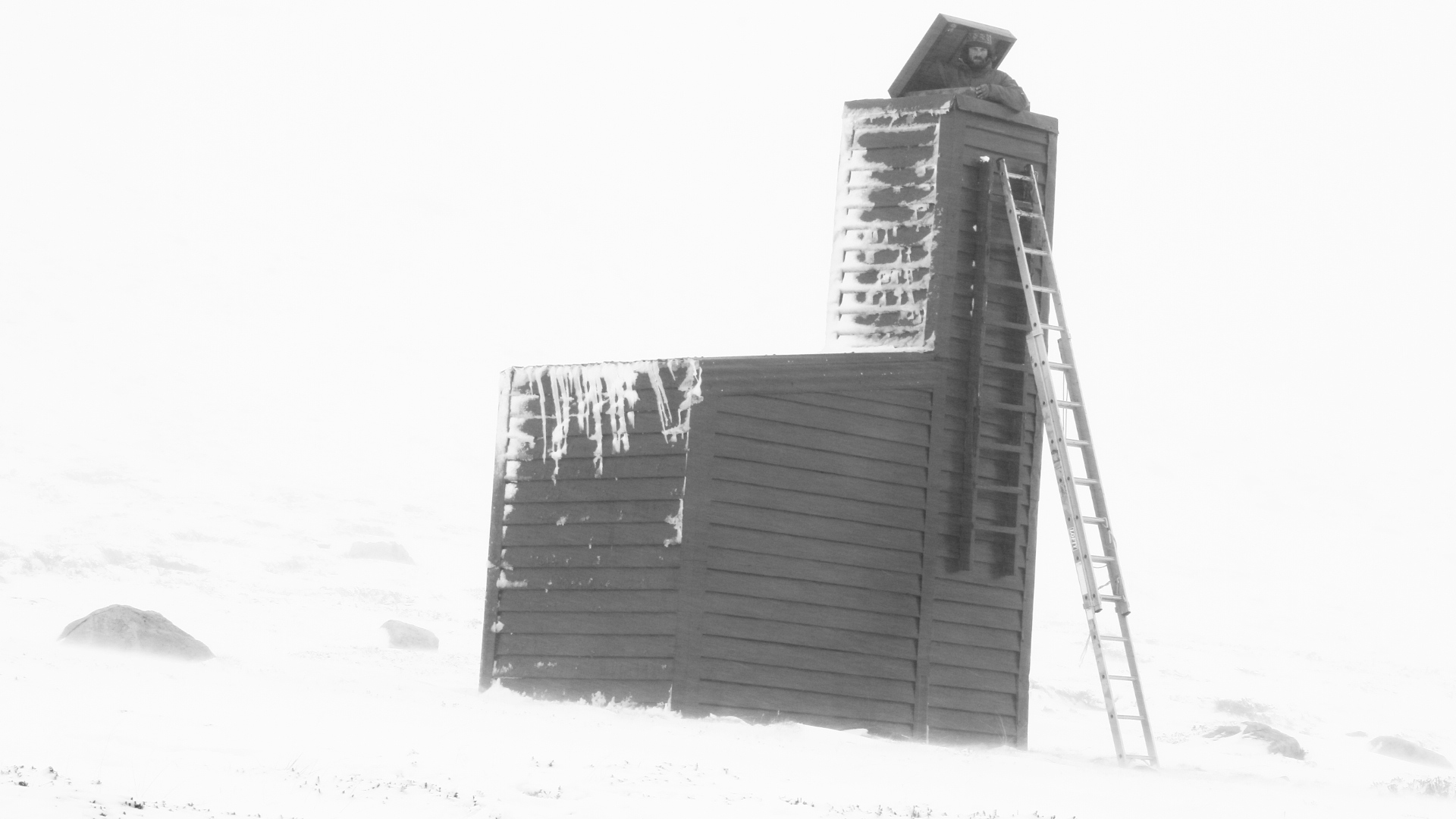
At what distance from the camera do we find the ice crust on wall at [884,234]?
48.6 ft

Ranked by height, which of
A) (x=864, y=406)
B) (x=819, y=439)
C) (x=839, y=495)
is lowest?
(x=839, y=495)

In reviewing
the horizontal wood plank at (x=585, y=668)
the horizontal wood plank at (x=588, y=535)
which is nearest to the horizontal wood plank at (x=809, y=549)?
the horizontal wood plank at (x=588, y=535)

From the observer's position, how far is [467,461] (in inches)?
2167

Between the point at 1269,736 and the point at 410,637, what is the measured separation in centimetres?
1287

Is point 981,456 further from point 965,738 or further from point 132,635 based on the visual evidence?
point 132,635

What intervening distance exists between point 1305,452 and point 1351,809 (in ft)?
198

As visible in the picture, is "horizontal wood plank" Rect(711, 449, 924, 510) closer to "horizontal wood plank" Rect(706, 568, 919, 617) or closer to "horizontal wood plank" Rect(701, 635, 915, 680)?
"horizontal wood plank" Rect(706, 568, 919, 617)

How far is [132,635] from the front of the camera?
17.6 m

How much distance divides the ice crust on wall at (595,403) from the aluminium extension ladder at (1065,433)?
313 centimetres

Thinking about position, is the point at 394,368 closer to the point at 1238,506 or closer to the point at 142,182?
the point at 142,182

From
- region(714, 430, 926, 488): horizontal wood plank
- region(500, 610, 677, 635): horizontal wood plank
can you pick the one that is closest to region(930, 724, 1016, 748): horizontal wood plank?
region(714, 430, 926, 488): horizontal wood plank

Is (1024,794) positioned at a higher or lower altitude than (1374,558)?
lower

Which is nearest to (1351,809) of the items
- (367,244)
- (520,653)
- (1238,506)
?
(520,653)

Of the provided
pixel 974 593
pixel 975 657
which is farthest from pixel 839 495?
pixel 975 657
